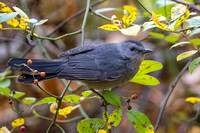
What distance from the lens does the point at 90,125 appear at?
1744mm

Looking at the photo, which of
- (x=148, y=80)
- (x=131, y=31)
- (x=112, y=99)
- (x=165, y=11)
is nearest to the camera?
(x=131, y=31)

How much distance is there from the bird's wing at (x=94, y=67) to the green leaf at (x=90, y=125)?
650 millimetres

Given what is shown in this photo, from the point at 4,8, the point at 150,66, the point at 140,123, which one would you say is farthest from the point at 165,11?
the point at 4,8

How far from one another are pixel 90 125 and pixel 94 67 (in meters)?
0.84

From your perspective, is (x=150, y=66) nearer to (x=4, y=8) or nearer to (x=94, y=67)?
(x=94, y=67)

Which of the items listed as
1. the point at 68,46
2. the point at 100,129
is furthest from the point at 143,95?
the point at 100,129

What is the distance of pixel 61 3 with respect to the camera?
4879mm

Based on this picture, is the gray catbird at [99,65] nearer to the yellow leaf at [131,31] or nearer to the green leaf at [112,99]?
the green leaf at [112,99]

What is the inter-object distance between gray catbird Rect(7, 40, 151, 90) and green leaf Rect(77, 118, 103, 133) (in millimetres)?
642

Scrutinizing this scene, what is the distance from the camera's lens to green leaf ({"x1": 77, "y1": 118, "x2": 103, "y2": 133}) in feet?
5.68

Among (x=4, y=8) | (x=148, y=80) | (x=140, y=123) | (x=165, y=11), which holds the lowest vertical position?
(x=140, y=123)

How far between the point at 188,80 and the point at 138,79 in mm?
3014

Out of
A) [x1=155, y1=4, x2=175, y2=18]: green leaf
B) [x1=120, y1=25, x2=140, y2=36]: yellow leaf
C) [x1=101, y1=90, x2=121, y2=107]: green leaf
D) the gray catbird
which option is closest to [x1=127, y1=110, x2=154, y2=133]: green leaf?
[x1=101, y1=90, x2=121, y2=107]: green leaf

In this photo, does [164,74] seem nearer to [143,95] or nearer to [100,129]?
[143,95]
